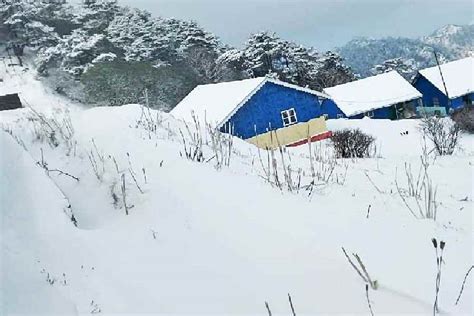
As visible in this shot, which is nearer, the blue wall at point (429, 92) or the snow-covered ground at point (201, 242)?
the snow-covered ground at point (201, 242)

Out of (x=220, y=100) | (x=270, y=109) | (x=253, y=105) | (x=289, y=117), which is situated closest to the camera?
(x=220, y=100)

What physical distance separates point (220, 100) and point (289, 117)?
13.6 ft

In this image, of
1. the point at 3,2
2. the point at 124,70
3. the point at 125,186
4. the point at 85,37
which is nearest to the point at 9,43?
the point at 3,2

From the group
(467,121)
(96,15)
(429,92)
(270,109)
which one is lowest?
(467,121)

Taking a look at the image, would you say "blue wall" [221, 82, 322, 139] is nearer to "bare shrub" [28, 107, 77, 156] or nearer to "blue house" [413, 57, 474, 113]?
"bare shrub" [28, 107, 77, 156]

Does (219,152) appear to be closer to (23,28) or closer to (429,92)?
(23,28)

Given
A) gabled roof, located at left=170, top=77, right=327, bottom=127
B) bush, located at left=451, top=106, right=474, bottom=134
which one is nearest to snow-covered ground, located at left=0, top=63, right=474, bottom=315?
gabled roof, located at left=170, top=77, right=327, bottom=127

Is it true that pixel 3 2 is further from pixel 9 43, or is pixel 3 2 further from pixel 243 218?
pixel 243 218

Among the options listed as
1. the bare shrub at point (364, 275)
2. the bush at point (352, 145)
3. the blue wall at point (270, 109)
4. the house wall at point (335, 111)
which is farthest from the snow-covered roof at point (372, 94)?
the bare shrub at point (364, 275)

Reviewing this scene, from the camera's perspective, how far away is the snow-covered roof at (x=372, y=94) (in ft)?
127

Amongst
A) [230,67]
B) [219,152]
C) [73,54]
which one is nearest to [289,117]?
[73,54]

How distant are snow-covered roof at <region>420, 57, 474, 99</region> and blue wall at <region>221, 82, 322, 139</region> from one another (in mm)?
20908

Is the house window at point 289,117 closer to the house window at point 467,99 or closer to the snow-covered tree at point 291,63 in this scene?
the snow-covered tree at point 291,63

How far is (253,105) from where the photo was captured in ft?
80.1
